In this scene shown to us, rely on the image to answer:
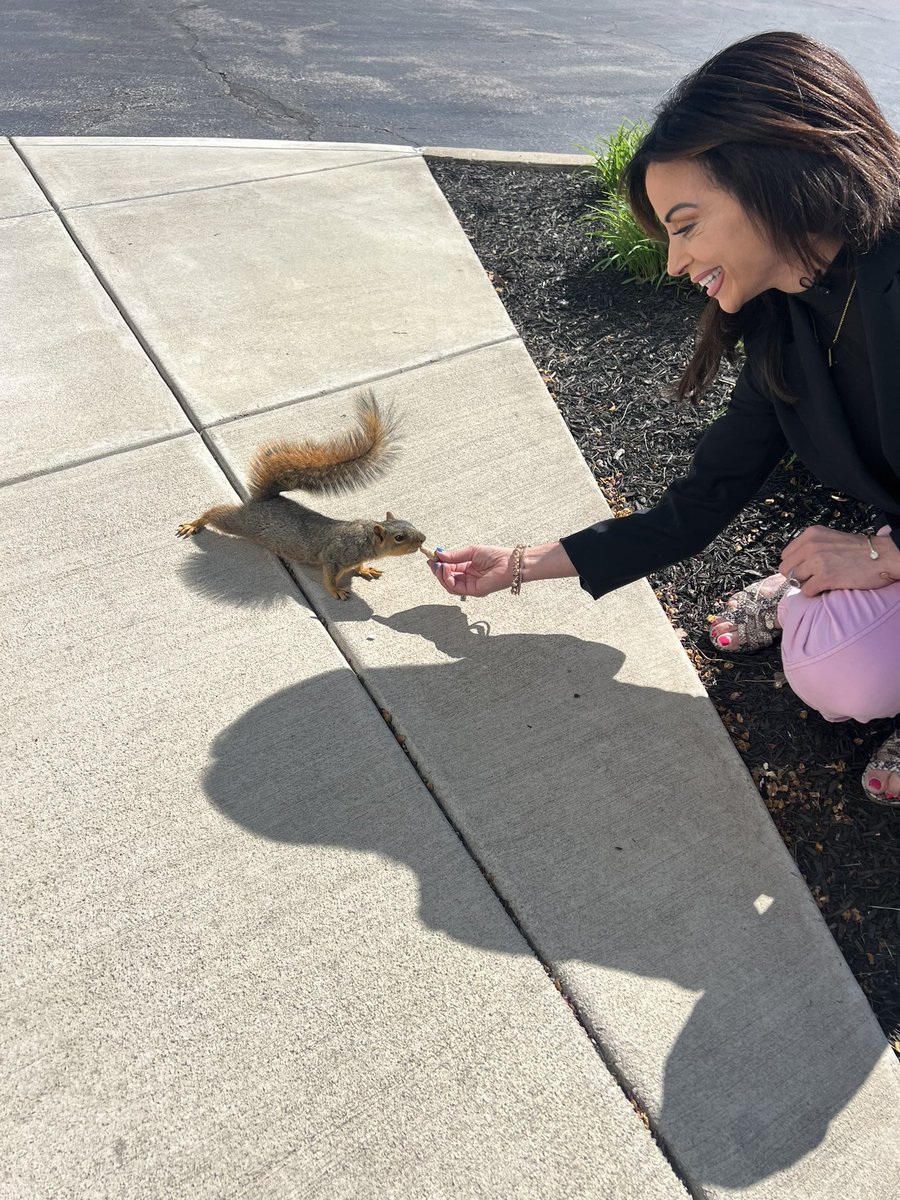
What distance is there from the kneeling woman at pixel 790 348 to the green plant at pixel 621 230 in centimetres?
203

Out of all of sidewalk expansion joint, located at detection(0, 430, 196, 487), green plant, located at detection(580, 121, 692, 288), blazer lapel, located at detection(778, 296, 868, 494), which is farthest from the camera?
green plant, located at detection(580, 121, 692, 288)

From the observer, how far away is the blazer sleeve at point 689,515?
9.21 feet

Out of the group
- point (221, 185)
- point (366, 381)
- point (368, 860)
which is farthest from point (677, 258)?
point (221, 185)

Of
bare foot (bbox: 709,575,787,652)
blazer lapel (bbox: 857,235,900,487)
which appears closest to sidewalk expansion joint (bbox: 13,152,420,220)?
bare foot (bbox: 709,575,787,652)

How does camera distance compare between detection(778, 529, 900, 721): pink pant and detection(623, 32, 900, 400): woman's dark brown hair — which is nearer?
detection(623, 32, 900, 400): woman's dark brown hair

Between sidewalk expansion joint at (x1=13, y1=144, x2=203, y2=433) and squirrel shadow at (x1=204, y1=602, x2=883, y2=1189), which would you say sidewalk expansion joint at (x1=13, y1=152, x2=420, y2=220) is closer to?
sidewalk expansion joint at (x1=13, y1=144, x2=203, y2=433)

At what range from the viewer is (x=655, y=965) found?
2.24 meters

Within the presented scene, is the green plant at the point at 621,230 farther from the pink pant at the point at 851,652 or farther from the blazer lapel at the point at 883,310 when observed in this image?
the pink pant at the point at 851,652

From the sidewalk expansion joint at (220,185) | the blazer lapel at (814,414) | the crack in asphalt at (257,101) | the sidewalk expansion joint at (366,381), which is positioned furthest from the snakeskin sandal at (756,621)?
the crack in asphalt at (257,101)

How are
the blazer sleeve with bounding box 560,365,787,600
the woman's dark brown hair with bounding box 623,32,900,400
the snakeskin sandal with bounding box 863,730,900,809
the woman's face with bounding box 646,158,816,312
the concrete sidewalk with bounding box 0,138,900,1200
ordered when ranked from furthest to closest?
the blazer sleeve with bounding box 560,365,787,600 → the snakeskin sandal with bounding box 863,730,900,809 → the woman's face with bounding box 646,158,816,312 → the woman's dark brown hair with bounding box 623,32,900,400 → the concrete sidewalk with bounding box 0,138,900,1200

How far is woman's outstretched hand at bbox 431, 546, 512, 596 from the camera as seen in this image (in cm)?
288

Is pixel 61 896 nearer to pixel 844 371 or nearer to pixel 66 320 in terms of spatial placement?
pixel 844 371

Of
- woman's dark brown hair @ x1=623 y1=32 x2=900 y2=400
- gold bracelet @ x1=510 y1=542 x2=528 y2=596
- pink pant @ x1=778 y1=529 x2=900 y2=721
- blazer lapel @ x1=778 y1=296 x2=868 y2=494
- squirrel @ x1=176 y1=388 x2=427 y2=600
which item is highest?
woman's dark brown hair @ x1=623 y1=32 x2=900 y2=400

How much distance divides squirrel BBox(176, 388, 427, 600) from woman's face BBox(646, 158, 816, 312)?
3.60ft
